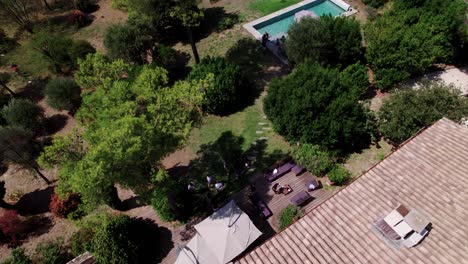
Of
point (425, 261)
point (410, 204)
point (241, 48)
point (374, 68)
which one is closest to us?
point (425, 261)

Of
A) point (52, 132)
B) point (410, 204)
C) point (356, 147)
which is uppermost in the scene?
point (410, 204)

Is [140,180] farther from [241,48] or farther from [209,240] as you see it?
[241,48]

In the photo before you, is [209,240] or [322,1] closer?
[209,240]

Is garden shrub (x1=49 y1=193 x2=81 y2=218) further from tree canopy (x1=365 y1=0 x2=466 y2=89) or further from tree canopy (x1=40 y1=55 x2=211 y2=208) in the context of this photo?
tree canopy (x1=365 y1=0 x2=466 y2=89)

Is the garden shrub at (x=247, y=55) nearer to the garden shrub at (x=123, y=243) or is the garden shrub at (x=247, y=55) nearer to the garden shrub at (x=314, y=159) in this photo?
the garden shrub at (x=314, y=159)

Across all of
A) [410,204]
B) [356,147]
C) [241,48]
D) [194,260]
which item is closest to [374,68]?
[356,147]

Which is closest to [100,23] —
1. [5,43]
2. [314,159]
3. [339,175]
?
[5,43]
